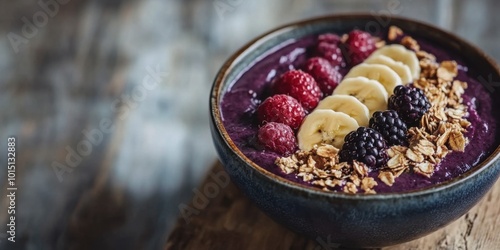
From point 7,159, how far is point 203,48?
110 centimetres

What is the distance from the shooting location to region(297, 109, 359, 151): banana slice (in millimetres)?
2057

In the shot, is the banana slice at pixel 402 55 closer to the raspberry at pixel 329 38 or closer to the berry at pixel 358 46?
the berry at pixel 358 46

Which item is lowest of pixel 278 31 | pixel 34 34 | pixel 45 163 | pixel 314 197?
pixel 45 163

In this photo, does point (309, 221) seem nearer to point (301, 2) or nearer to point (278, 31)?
point (278, 31)

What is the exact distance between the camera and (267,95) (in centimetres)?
227

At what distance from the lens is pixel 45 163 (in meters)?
3.09

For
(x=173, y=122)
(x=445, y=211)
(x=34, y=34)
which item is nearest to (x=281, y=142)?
(x=445, y=211)

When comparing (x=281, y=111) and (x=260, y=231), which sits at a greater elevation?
(x=281, y=111)

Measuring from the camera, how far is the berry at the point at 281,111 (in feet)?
6.84

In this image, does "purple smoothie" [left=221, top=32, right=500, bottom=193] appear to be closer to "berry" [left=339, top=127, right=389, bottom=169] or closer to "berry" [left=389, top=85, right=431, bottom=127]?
"berry" [left=339, top=127, right=389, bottom=169]

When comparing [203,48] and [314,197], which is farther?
[203,48]

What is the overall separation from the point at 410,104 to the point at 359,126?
0.53ft

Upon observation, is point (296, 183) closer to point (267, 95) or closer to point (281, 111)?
point (281, 111)

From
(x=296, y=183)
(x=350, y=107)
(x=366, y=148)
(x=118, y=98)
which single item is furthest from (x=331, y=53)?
(x=118, y=98)
